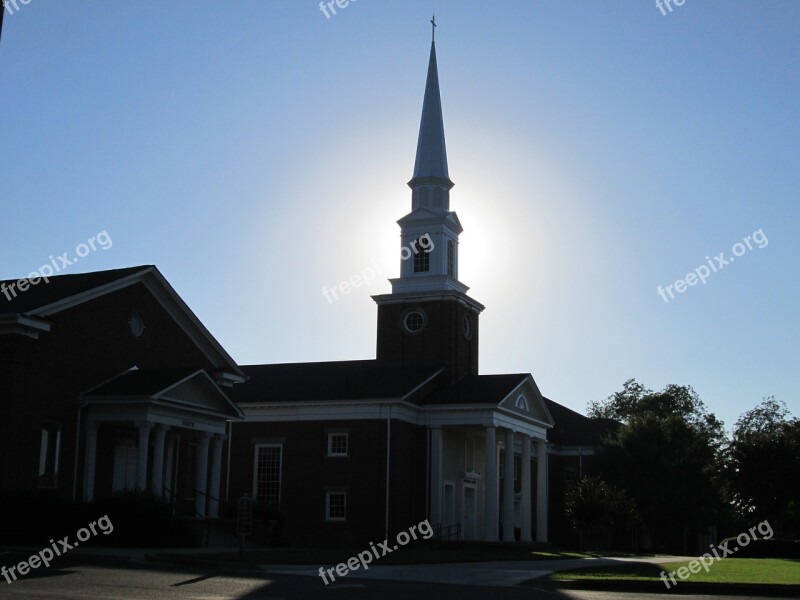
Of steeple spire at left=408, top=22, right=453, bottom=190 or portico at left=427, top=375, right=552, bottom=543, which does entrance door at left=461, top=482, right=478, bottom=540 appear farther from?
steeple spire at left=408, top=22, right=453, bottom=190

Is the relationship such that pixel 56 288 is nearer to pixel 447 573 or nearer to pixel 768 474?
pixel 447 573

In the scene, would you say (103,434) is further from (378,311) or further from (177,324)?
(378,311)

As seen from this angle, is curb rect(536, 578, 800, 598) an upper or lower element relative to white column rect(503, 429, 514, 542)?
lower

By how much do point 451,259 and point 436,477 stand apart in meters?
11.6

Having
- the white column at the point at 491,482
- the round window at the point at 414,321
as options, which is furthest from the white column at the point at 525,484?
the round window at the point at 414,321

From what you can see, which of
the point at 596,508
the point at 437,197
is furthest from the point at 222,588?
the point at 437,197

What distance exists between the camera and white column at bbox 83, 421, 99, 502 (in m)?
33.0

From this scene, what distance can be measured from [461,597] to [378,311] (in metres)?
35.4

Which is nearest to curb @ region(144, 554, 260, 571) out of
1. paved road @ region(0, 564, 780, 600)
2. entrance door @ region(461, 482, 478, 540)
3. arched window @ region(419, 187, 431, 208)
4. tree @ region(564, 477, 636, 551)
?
paved road @ region(0, 564, 780, 600)

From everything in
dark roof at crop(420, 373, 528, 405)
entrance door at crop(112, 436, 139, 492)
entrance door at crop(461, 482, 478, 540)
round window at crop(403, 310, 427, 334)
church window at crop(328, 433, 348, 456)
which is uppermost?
round window at crop(403, 310, 427, 334)

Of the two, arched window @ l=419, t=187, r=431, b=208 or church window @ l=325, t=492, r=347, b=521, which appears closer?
church window @ l=325, t=492, r=347, b=521

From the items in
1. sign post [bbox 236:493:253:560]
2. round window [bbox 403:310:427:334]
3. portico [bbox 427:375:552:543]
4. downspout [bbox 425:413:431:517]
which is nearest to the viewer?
sign post [bbox 236:493:253:560]

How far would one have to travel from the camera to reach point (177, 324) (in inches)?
1513

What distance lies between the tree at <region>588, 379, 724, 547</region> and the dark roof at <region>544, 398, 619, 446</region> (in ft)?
13.3
